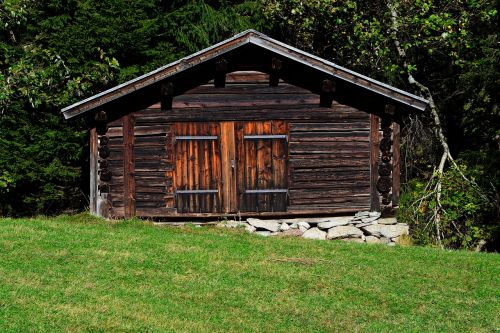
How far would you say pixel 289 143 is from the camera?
1695 centimetres

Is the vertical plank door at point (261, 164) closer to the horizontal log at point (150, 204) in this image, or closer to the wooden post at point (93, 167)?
the horizontal log at point (150, 204)

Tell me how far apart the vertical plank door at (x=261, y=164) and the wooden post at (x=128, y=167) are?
92.2 inches

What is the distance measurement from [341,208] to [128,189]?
187 inches

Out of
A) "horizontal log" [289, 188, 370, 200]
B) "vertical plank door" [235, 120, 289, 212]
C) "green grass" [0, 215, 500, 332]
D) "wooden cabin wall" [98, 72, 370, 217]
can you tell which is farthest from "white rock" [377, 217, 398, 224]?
"vertical plank door" [235, 120, 289, 212]

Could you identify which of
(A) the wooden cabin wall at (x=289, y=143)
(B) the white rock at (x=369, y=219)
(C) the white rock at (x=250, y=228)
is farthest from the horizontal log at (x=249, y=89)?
(B) the white rock at (x=369, y=219)

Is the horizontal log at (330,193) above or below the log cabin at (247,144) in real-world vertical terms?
below

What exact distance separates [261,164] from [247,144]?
54cm

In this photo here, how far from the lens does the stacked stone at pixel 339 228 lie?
16.7m

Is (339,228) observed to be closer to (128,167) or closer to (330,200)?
(330,200)

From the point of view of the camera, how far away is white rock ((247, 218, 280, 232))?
1681 centimetres

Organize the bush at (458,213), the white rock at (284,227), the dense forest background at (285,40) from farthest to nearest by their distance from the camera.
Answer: the dense forest background at (285,40) → the bush at (458,213) → the white rock at (284,227)

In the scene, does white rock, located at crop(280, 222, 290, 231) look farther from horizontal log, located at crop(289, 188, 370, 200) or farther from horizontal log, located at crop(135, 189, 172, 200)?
horizontal log, located at crop(135, 189, 172, 200)

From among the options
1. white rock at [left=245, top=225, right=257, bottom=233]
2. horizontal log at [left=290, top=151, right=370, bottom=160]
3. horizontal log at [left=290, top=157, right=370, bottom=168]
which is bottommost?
white rock at [left=245, top=225, right=257, bottom=233]

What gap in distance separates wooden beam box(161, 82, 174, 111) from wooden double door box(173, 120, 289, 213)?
483mm
